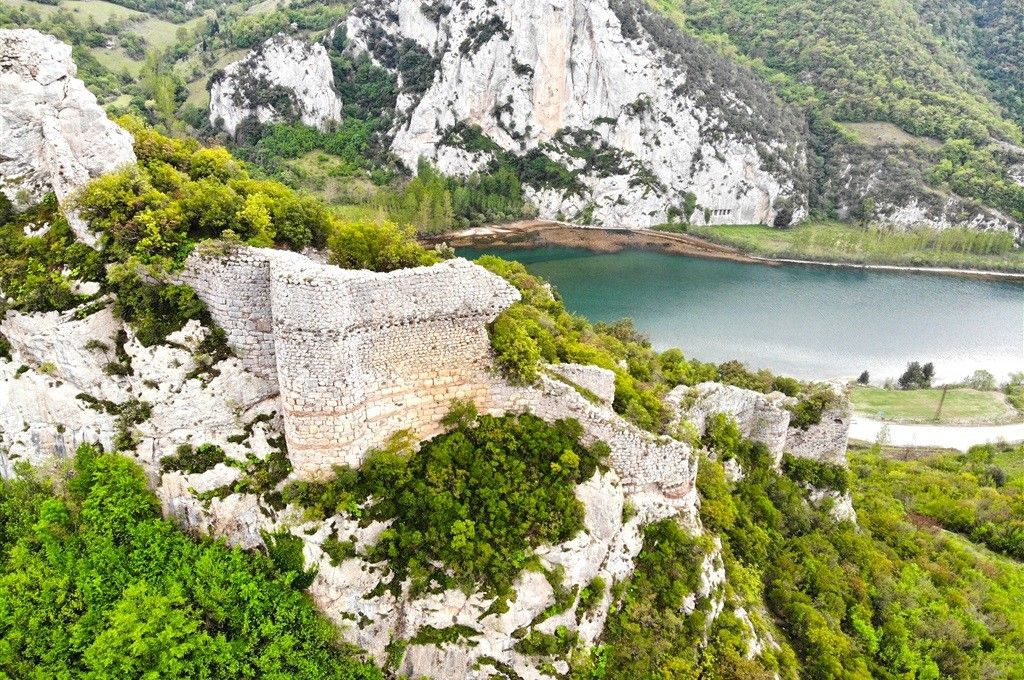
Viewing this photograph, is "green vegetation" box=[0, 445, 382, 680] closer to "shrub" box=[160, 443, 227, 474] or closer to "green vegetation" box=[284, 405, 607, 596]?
"shrub" box=[160, 443, 227, 474]

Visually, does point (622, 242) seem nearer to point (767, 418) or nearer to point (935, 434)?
point (935, 434)

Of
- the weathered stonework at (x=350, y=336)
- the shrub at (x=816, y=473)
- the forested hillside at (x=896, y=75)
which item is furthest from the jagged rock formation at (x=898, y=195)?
the weathered stonework at (x=350, y=336)

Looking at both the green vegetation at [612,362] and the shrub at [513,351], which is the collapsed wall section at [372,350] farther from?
the green vegetation at [612,362]

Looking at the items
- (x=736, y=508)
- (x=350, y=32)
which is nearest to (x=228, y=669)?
(x=736, y=508)

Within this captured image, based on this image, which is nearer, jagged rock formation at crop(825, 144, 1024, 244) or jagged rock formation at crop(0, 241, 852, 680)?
jagged rock formation at crop(0, 241, 852, 680)

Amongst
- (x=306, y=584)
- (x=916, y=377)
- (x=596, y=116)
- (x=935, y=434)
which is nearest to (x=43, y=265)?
(x=306, y=584)


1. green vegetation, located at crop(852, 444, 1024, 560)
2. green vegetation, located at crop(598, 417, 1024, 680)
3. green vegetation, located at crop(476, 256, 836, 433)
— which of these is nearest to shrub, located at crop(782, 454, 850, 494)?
green vegetation, located at crop(598, 417, 1024, 680)
